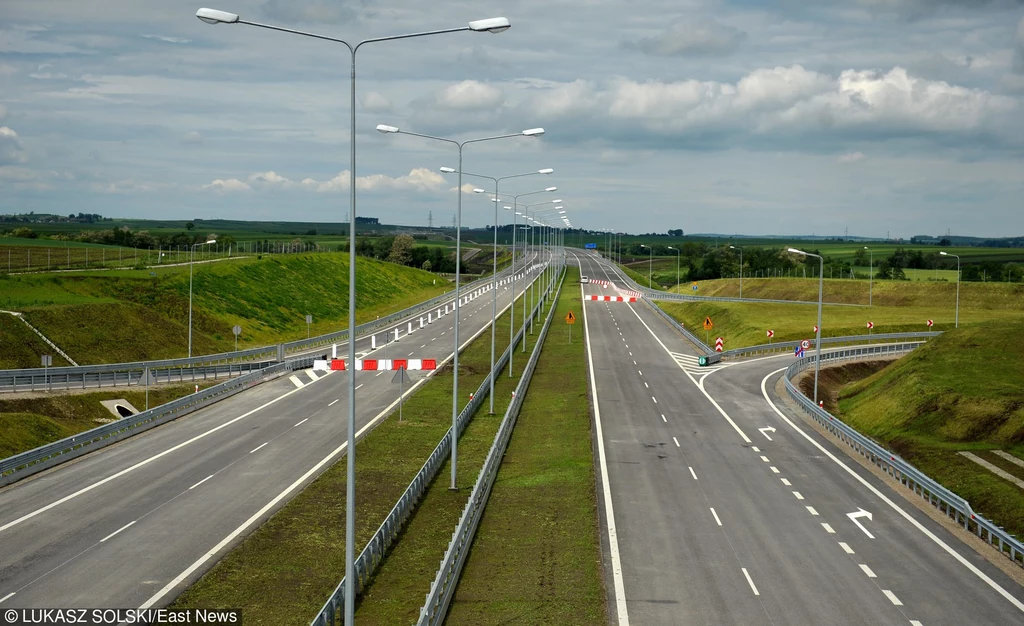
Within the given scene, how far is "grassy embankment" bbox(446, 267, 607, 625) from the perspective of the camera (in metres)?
22.7

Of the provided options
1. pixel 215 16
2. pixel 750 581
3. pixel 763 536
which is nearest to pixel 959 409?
pixel 763 536

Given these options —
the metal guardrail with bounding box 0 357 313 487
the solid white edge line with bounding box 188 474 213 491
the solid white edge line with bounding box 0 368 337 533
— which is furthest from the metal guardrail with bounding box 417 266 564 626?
the metal guardrail with bounding box 0 357 313 487

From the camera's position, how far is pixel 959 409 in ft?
156

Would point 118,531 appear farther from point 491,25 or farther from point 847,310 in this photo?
point 847,310

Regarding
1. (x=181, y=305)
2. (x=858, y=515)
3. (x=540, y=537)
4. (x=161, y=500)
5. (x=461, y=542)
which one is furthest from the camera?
(x=181, y=305)

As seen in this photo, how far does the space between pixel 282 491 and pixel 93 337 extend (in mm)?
39146

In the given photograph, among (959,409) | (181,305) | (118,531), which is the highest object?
(181,305)

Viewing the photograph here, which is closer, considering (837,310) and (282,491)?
(282,491)

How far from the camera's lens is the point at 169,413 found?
4922cm

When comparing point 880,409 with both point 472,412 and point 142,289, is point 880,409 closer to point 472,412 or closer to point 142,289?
point 472,412

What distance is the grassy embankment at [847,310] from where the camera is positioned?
95188 mm

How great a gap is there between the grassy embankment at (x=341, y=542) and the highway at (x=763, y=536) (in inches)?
211

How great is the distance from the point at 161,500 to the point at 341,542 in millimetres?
8289

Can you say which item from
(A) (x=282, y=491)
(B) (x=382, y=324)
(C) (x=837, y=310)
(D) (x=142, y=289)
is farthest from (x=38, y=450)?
(C) (x=837, y=310)
